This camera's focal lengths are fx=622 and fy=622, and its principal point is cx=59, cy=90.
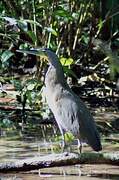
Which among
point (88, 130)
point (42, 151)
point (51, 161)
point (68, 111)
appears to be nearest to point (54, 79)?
point (68, 111)

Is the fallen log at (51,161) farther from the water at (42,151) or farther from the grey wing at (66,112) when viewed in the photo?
the grey wing at (66,112)

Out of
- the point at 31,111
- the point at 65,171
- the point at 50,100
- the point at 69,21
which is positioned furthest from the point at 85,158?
the point at 69,21

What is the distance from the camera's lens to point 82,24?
8.68m

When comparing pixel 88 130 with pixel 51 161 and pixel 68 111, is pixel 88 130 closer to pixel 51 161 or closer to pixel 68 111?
pixel 68 111

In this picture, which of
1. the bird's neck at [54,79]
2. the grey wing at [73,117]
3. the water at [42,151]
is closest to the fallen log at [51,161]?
the water at [42,151]

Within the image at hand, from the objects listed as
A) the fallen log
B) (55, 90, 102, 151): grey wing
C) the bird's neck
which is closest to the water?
the fallen log

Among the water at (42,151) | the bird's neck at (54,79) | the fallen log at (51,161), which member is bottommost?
the water at (42,151)

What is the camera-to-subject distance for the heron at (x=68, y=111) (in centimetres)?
530

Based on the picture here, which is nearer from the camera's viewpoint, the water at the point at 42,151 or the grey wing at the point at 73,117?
the water at the point at 42,151

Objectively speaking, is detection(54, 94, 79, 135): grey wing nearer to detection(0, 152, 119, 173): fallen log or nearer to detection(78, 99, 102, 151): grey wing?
detection(78, 99, 102, 151): grey wing

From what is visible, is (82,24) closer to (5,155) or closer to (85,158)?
(5,155)

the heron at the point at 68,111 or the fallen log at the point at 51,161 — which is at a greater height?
the heron at the point at 68,111

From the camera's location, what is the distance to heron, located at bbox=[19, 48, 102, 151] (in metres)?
5.30

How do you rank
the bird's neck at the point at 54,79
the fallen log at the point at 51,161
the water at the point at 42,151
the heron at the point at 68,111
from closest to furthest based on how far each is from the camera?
the fallen log at the point at 51,161, the water at the point at 42,151, the heron at the point at 68,111, the bird's neck at the point at 54,79
